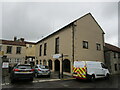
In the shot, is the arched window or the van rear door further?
the arched window

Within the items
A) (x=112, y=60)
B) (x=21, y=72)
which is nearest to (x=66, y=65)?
(x=21, y=72)

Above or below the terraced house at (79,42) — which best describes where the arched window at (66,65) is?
below

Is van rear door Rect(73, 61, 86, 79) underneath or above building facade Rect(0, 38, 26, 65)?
underneath

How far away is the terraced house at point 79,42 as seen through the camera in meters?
14.3

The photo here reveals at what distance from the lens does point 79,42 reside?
14.7m

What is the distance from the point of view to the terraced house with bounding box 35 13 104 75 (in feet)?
46.9

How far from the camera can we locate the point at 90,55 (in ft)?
51.1

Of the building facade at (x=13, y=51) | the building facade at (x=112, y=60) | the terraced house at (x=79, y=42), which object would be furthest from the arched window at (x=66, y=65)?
the building facade at (x=13, y=51)

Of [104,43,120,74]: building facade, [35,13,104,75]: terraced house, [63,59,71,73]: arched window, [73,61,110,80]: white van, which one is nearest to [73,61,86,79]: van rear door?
[73,61,110,80]: white van

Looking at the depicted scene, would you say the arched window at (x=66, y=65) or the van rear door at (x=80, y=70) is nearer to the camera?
the van rear door at (x=80, y=70)

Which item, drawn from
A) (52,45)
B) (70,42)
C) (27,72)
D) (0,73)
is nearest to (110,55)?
(70,42)

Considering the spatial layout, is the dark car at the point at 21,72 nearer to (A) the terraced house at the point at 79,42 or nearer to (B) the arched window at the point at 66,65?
(A) the terraced house at the point at 79,42

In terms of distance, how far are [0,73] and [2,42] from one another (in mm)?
17855

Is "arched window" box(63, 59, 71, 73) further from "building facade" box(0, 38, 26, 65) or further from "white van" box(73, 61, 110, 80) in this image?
"building facade" box(0, 38, 26, 65)
